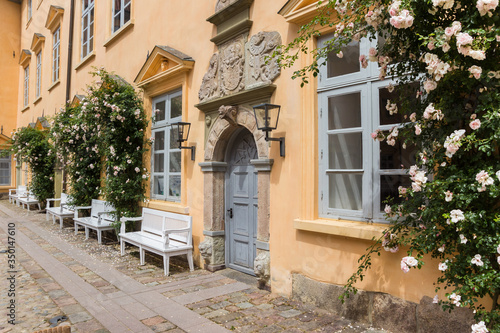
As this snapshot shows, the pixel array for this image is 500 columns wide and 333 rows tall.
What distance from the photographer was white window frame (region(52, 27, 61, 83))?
14.6 metres

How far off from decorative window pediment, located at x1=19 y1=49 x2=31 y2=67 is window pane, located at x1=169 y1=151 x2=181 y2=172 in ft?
51.8

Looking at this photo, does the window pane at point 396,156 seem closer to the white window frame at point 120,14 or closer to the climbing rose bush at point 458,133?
the climbing rose bush at point 458,133

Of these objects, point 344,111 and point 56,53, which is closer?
point 344,111

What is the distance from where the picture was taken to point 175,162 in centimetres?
732

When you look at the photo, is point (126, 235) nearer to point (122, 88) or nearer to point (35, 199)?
point (122, 88)

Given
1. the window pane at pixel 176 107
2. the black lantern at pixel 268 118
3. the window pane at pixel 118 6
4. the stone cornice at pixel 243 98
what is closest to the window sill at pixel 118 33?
the window pane at pixel 118 6

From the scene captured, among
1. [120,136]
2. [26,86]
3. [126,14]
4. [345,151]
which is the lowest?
[345,151]

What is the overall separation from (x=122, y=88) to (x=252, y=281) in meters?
5.29

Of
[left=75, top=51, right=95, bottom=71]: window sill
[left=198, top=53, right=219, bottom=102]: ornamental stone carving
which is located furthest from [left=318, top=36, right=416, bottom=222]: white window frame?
[left=75, top=51, right=95, bottom=71]: window sill

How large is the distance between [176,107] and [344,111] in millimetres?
3790

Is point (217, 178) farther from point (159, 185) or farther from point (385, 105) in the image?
point (385, 105)

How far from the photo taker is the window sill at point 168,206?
680cm

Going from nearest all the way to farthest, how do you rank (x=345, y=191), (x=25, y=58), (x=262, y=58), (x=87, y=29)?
1. (x=345, y=191)
2. (x=262, y=58)
3. (x=87, y=29)
4. (x=25, y=58)

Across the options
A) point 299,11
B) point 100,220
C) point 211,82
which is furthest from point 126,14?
point 299,11
